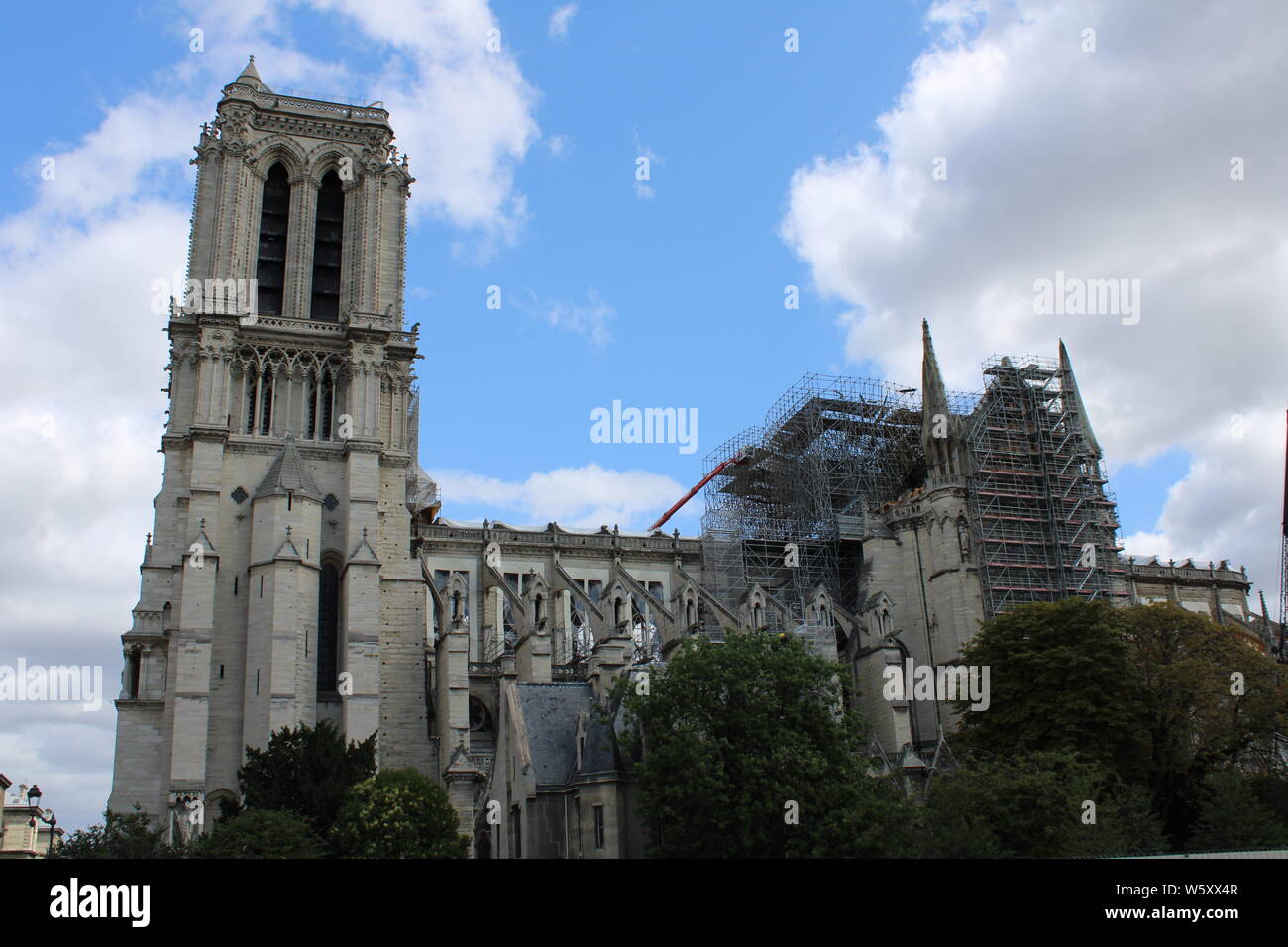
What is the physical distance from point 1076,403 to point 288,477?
44446 mm

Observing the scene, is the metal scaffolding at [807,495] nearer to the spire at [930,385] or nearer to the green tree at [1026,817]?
the spire at [930,385]

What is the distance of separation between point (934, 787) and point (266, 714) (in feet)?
84.8

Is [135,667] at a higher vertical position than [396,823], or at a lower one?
higher

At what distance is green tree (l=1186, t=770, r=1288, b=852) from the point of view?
3744 cm

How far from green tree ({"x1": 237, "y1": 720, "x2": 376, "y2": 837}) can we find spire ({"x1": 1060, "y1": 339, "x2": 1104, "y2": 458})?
148 feet

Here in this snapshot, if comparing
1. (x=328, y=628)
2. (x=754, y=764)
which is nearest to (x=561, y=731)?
(x=754, y=764)

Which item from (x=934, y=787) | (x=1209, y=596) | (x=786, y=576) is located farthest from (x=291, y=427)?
(x=1209, y=596)

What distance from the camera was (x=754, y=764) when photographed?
33.5 meters

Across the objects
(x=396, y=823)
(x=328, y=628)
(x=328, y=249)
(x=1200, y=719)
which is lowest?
(x=396, y=823)

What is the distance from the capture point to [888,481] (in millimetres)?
69375

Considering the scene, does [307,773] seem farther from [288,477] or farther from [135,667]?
[288,477]

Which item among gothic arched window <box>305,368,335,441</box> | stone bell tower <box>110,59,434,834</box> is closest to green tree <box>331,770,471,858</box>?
stone bell tower <box>110,59,434,834</box>

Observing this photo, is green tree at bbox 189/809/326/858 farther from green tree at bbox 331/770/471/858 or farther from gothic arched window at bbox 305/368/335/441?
gothic arched window at bbox 305/368/335/441
